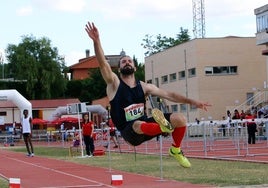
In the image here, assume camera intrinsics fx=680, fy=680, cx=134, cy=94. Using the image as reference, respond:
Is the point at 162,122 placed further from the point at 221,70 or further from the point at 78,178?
the point at 221,70

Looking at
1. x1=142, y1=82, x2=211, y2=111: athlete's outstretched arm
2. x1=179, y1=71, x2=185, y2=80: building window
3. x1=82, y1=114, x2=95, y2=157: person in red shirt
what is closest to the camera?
x1=142, y1=82, x2=211, y2=111: athlete's outstretched arm

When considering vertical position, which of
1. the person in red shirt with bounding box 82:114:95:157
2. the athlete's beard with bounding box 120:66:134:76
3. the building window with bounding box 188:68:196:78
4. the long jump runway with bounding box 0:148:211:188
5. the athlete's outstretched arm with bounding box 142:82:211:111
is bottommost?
the long jump runway with bounding box 0:148:211:188

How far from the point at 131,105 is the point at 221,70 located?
174 ft

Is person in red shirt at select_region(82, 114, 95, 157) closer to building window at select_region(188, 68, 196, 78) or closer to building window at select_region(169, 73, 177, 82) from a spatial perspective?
building window at select_region(188, 68, 196, 78)

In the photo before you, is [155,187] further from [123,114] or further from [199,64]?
[199,64]

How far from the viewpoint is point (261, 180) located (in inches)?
553

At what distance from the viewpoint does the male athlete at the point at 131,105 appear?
8477 mm

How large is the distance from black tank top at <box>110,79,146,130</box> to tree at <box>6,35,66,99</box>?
7932 centimetres

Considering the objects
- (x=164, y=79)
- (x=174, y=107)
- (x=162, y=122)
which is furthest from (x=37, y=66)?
(x=162, y=122)

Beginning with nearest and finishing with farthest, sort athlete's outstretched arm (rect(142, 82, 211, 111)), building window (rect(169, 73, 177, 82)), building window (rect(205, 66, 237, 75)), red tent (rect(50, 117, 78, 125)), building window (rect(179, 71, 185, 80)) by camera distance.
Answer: athlete's outstretched arm (rect(142, 82, 211, 111))
building window (rect(205, 66, 237, 75))
red tent (rect(50, 117, 78, 125))
building window (rect(179, 71, 185, 80))
building window (rect(169, 73, 177, 82))

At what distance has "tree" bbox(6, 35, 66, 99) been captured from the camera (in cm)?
8775

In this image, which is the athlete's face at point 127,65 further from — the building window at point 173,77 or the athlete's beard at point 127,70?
the building window at point 173,77

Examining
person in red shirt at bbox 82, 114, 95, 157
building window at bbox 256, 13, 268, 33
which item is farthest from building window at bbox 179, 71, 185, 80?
person in red shirt at bbox 82, 114, 95, 157

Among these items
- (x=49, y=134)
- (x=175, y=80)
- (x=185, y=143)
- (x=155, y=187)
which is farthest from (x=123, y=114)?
(x=175, y=80)
